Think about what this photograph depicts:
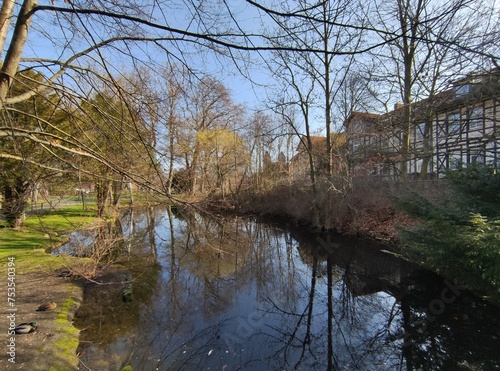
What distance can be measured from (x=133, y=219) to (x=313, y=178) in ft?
41.2

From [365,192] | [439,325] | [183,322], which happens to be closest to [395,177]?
[365,192]

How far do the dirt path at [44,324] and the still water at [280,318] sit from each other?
0.31 meters

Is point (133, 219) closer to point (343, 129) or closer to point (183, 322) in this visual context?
point (183, 322)

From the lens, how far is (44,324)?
498cm

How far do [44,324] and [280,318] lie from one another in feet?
15.4

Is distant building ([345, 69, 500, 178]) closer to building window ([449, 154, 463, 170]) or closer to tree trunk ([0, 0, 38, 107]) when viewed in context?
building window ([449, 154, 463, 170])

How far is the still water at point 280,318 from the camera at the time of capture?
14.8 ft

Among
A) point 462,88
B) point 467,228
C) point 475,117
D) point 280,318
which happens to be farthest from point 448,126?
point 280,318

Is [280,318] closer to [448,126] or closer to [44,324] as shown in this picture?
[44,324]

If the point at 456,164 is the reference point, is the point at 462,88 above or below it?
above

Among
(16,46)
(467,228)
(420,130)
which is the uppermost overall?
(420,130)

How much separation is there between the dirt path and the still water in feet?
1.01

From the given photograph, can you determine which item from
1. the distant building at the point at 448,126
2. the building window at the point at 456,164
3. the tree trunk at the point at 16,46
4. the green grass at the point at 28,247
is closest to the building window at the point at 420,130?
the distant building at the point at 448,126

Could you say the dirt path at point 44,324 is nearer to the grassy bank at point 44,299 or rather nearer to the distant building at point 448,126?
the grassy bank at point 44,299
